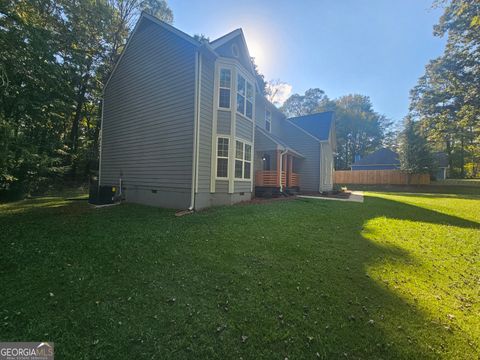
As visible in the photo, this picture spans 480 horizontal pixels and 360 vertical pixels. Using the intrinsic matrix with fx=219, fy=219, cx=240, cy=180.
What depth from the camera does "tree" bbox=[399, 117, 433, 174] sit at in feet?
80.9

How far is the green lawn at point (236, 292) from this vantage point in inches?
88.6

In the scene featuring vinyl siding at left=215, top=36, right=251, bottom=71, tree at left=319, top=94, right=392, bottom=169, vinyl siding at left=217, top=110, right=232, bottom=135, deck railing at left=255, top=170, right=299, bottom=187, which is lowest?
deck railing at left=255, top=170, right=299, bottom=187

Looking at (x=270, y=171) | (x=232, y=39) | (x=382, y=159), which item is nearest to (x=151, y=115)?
(x=232, y=39)

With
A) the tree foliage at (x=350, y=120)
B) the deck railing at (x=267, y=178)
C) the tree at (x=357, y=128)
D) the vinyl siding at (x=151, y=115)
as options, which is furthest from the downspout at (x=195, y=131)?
the tree at (x=357, y=128)

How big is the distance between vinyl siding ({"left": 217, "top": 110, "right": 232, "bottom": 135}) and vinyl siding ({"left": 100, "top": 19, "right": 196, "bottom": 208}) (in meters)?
1.38

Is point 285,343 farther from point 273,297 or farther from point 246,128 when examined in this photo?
point 246,128

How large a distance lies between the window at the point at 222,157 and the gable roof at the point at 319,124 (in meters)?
10.0

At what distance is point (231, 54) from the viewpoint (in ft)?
33.8

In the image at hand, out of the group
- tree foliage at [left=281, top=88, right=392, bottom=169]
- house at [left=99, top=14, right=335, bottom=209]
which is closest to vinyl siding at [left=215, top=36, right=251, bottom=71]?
house at [left=99, top=14, right=335, bottom=209]

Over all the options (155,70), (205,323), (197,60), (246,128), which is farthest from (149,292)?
(155,70)

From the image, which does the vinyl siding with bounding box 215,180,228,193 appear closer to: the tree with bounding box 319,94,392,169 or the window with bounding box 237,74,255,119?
the window with bounding box 237,74,255,119

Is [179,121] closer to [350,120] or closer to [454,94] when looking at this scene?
[454,94]

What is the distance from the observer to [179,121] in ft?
28.2

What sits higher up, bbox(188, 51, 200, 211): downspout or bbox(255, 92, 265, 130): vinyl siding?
bbox(255, 92, 265, 130): vinyl siding
